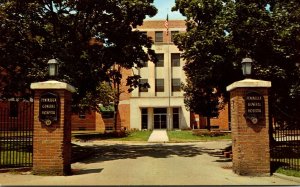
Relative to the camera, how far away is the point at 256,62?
17.2 meters

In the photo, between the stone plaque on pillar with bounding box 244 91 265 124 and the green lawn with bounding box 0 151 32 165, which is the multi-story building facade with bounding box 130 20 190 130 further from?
the stone plaque on pillar with bounding box 244 91 265 124

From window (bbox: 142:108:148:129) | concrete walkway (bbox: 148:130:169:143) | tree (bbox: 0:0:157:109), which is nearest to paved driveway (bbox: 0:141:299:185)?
tree (bbox: 0:0:157:109)

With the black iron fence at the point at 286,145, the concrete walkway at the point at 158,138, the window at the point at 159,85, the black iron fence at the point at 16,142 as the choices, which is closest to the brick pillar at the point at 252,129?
the black iron fence at the point at 286,145

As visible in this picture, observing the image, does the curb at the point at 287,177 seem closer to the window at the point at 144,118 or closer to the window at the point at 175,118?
the window at the point at 175,118

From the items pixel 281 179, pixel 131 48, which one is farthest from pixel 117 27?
pixel 281 179

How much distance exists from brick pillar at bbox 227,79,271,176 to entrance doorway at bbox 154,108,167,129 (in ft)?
134

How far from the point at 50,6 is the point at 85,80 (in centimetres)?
454

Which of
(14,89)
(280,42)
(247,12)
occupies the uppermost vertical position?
(247,12)

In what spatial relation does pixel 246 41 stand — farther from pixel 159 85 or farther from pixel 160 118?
pixel 159 85

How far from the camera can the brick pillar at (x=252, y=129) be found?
1300 cm

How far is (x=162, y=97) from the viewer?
177 ft

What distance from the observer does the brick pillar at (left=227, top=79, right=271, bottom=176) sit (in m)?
13.0

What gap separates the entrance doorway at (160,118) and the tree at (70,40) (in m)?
31.0

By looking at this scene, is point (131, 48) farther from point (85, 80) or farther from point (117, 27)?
point (85, 80)
